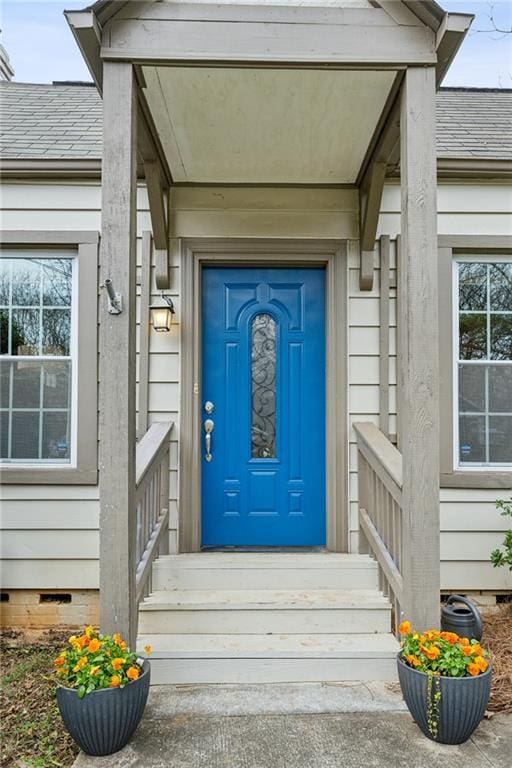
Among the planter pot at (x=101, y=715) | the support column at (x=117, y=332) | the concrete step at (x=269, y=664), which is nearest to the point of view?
the planter pot at (x=101, y=715)

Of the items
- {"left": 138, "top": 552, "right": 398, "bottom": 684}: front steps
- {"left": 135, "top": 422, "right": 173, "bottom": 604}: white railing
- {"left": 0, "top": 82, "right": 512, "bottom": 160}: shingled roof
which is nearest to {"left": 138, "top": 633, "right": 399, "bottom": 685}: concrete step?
{"left": 138, "top": 552, "right": 398, "bottom": 684}: front steps

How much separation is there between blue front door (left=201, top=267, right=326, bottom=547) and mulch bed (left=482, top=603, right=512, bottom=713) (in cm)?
108

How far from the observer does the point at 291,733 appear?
6.88ft

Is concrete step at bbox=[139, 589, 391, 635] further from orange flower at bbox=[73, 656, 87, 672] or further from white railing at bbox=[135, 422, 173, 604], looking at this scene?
orange flower at bbox=[73, 656, 87, 672]

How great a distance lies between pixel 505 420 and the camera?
3.47 m

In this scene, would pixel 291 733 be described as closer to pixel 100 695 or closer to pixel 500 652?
pixel 100 695

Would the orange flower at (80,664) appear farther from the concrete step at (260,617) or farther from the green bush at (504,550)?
the green bush at (504,550)

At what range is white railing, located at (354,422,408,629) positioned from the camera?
2492 mm

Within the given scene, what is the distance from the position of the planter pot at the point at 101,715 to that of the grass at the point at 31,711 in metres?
0.18

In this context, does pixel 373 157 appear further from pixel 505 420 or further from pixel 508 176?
pixel 505 420

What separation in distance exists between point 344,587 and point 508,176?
2703 mm

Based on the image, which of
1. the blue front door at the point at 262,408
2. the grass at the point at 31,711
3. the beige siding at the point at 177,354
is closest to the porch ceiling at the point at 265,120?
the beige siding at the point at 177,354

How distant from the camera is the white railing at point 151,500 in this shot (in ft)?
8.36

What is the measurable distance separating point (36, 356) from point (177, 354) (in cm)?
90
